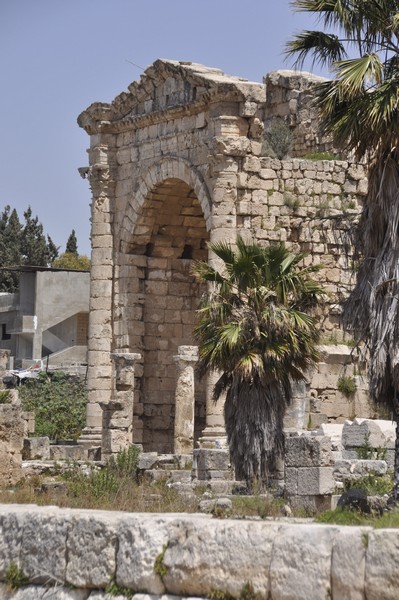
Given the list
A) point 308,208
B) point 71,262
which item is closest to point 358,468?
point 308,208

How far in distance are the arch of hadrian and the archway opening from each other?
1.1 inches

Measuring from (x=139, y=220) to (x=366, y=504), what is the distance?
18897 mm

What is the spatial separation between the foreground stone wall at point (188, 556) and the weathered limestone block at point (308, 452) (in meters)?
8.06

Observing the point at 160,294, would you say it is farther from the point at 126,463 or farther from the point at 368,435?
the point at 368,435

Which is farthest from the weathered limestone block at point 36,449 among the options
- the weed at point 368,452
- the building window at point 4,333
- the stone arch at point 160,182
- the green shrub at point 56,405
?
the building window at point 4,333

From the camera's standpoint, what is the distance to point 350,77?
15633mm

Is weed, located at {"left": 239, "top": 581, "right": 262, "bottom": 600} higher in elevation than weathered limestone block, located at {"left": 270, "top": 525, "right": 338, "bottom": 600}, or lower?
lower

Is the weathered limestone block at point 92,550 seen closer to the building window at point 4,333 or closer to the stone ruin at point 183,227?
Answer: the stone ruin at point 183,227

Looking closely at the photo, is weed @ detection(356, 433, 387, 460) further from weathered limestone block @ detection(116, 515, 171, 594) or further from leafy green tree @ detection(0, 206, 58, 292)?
leafy green tree @ detection(0, 206, 58, 292)

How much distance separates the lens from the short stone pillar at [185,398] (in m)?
26.4

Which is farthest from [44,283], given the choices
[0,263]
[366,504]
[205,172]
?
[366,504]

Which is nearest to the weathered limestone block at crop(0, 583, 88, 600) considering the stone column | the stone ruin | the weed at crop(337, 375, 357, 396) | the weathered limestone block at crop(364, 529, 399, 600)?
the weathered limestone block at crop(364, 529, 399, 600)

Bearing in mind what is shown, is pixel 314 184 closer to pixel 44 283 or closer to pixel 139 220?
pixel 139 220

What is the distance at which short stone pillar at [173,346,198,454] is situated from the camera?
26359mm
